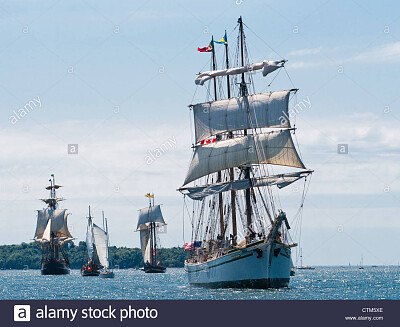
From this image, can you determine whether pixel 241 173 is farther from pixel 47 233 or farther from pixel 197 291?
pixel 47 233

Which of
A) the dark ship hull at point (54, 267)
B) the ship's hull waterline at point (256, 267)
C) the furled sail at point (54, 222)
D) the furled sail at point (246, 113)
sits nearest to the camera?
the ship's hull waterline at point (256, 267)

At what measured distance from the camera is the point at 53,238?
18838cm

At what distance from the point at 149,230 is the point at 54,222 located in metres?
33.0

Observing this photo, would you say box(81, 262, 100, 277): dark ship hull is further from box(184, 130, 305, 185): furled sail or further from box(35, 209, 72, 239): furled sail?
box(184, 130, 305, 185): furled sail

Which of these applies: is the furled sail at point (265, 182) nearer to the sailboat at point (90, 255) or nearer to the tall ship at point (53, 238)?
the sailboat at point (90, 255)

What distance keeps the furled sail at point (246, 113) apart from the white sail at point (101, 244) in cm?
6952

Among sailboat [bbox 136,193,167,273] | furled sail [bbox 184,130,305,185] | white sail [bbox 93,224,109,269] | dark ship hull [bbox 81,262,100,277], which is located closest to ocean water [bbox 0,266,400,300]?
furled sail [bbox 184,130,305,185]

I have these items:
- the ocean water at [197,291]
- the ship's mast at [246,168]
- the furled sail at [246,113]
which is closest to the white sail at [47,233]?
the ocean water at [197,291]

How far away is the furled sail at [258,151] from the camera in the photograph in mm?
77625

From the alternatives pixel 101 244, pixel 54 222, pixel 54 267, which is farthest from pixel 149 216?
pixel 54 222

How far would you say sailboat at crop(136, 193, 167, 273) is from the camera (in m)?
168
